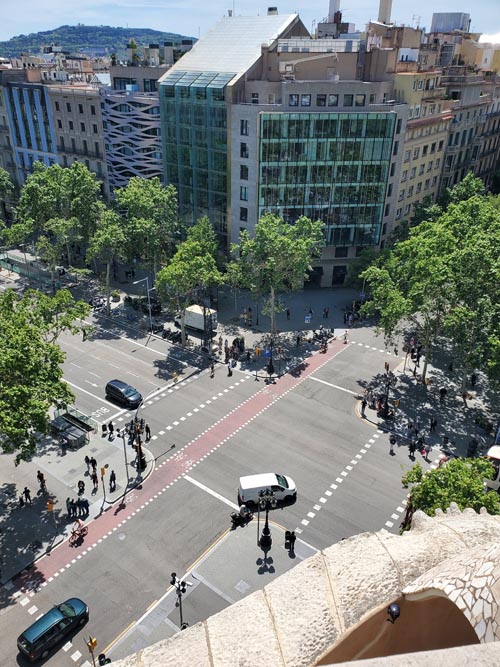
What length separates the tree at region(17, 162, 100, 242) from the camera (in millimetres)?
65188

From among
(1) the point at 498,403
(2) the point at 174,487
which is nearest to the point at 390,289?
(1) the point at 498,403

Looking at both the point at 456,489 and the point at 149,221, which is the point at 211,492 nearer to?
the point at 456,489

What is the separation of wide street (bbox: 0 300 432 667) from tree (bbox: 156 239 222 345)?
232 inches

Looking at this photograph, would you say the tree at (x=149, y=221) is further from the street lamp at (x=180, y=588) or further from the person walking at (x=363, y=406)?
the street lamp at (x=180, y=588)

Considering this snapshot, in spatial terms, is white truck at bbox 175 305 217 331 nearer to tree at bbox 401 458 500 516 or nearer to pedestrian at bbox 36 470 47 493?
pedestrian at bbox 36 470 47 493

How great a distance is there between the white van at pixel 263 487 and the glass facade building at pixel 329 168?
37.8m

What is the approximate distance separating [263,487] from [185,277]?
23431mm

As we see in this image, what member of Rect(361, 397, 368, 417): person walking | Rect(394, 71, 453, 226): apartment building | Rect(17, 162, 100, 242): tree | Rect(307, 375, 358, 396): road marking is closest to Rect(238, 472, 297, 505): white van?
Rect(361, 397, 368, 417): person walking

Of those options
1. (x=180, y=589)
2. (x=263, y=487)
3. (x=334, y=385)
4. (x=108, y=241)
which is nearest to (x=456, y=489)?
(x=263, y=487)

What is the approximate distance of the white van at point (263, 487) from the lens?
3325 centimetres

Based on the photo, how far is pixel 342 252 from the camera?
67438mm

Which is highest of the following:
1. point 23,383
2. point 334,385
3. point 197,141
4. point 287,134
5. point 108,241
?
point 287,134

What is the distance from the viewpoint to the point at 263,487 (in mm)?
33188

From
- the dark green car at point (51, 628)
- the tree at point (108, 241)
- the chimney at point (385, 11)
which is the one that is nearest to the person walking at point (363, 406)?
the dark green car at point (51, 628)
